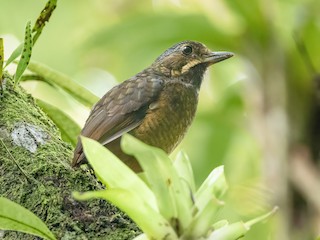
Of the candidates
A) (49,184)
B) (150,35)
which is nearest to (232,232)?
(49,184)

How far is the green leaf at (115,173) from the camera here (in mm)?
1844

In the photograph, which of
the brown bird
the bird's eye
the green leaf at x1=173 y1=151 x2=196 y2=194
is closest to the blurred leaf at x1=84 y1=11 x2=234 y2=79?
the bird's eye

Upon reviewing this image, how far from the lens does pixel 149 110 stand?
10.7 feet

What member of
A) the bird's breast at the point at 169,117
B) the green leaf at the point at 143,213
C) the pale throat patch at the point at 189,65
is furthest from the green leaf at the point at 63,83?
the green leaf at the point at 143,213

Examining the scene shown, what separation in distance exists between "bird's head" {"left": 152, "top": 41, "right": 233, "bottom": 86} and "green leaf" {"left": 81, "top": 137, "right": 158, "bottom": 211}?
1.84 metres

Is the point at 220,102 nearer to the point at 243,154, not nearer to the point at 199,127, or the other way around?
the point at 199,127

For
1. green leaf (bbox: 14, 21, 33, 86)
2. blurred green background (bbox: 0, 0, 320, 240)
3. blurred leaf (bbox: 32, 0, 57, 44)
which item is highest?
blurred leaf (bbox: 32, 0, 57, 44)

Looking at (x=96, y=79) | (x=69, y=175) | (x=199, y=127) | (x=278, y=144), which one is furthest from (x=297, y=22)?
(x=69, y=175)

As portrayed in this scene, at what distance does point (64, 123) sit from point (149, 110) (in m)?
0.37

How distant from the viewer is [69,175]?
2.41m

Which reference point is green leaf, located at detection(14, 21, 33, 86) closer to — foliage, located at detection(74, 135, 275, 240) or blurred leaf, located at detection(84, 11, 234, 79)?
foliage, located at detection(74, 135, 275, 240)

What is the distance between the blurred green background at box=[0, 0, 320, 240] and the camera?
4.23m

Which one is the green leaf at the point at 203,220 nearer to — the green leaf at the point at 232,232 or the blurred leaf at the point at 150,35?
the green leaf at the point at 232,232

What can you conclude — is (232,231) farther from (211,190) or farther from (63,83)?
(63,83)
